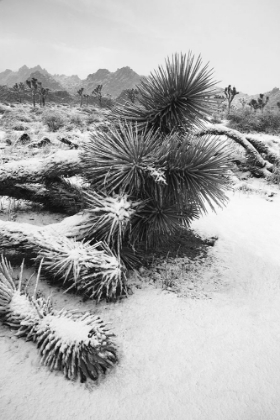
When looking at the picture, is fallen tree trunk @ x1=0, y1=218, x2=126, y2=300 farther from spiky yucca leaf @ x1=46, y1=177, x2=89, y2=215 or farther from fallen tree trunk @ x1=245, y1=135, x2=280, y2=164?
fallen tree trunk @ x1=245, y1=135, x2=280, y2=164

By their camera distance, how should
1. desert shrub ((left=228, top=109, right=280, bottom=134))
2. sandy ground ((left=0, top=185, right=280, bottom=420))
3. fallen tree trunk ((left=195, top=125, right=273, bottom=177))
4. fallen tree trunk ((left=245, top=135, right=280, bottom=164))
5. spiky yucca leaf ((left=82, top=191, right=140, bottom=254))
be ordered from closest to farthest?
1. sandy ground ((left=0, top=185, right=280, bottom=420))
2. spiky yucca leaf ((left=82, top=191, right=140, bottom=254))
3. fallen tree trunk ((left=195, top=125, right=273, bottom=177))
4. fallen tree trunk ((left=245, top=135, right=280, bottom=164))
5. desert shrub ((left=228, top=109, right=280, bottom=134))

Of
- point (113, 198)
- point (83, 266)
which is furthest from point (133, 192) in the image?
point (83, 266)

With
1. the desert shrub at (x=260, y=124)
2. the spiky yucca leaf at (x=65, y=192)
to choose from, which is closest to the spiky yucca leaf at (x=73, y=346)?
the spiky yucca leaf at (x=65, y=192)

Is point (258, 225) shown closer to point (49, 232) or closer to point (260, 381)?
point (260, 381)

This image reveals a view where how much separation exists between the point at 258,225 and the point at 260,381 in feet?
8.66

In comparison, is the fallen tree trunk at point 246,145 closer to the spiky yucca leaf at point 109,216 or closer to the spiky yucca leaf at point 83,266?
the spiky yucca leaf at point 109,216

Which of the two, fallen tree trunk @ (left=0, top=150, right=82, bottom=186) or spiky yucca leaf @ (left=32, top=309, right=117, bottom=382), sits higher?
fallen tree trunk @ (left=0, top=150, right=82, bottom=186)

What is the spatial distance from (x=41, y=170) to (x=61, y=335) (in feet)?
6.35

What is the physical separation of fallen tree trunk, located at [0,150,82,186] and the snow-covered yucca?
1433 mm

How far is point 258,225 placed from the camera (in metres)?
3.83

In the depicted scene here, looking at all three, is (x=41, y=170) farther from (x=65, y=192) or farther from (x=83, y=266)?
(x=83, y=266)

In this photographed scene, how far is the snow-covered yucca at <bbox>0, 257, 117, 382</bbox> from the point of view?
143 centimetres

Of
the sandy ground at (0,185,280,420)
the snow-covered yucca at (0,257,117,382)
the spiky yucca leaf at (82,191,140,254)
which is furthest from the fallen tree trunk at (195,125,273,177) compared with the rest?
the snow-covered yucca at (0,257,117,382)

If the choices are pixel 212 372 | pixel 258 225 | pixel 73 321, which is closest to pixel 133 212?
pixel 73 321
